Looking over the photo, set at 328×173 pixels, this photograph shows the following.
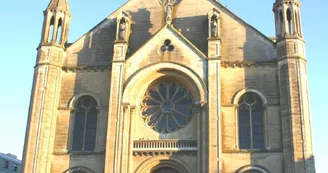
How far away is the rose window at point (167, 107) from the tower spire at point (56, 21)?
20.3 feet

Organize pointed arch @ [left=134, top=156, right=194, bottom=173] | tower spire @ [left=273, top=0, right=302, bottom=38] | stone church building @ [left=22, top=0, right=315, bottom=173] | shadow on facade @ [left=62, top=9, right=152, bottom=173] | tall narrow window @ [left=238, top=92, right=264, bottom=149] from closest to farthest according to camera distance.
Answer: stone church building @ [left=22, top=0, right=315, bottom=173]
pointed arch @ [left=134, top=156, right=194, bottom=173]
tall narrow window @ [left=238, top=92, right=264, bottom=149]
shadow on facade @ [left=62, top=9, right=152, bottom=173]
tower spire @ [left=273, top=0, right=302, bottom=38]

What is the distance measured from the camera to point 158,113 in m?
24.9

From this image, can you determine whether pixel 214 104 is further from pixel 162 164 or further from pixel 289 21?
pixel 289 21

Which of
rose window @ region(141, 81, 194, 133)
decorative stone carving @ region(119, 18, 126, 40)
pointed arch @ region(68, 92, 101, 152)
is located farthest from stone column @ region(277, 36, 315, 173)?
pointed arch @ region(68, 92, 101, 152)

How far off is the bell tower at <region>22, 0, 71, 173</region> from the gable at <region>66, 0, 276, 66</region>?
3.50 feet

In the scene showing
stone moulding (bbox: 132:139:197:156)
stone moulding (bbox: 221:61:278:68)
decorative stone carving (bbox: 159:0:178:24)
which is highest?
decorative stone carving (bbox: 159:0:178:24)

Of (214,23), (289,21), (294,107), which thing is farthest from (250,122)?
(289,21)

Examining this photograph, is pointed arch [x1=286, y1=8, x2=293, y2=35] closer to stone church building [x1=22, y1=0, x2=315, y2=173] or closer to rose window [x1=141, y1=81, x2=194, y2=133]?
stone church building [x1=22, y1=0, x2=315, y2=173]

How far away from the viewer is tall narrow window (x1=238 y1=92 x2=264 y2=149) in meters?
23.5

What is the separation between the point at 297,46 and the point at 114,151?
10871 mm

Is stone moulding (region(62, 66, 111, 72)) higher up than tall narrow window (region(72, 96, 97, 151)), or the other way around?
stone moulding (region(62, 66, 111, 72))

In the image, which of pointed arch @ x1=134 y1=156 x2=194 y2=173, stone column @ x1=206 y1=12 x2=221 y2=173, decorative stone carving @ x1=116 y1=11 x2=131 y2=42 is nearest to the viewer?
stone column @ x1=206 y1=12 x2=221 y2=173

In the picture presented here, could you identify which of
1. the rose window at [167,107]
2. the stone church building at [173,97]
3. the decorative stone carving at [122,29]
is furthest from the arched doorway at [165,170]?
the decorative stone carving at [122,29]

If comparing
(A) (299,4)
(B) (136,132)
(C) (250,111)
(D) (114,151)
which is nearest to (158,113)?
(B) (136,132)
